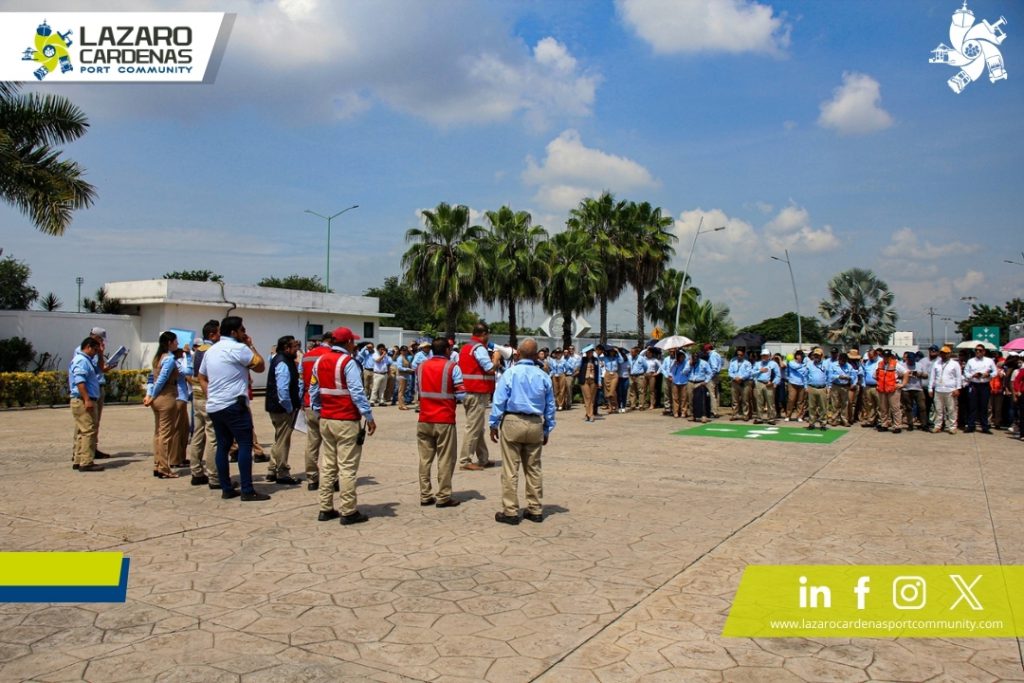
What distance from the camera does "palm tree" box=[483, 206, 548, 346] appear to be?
103 ft

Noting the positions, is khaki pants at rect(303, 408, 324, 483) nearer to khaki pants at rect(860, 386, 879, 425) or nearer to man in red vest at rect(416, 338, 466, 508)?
man in red vest at rect(416, 338, 466, 508)

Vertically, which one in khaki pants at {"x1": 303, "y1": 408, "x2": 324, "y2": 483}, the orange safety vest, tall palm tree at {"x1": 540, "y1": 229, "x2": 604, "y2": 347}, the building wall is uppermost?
tall palm tree at {"x1": 540, "y1": 229, "x2": 604, "y2": 347}

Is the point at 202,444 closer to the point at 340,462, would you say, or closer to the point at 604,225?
the point at 340,462

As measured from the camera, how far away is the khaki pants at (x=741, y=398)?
1803 cm

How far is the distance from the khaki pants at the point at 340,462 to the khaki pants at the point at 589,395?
37.7ft

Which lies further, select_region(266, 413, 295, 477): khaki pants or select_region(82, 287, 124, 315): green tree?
select_region(82, 287, 124, 315): green tree

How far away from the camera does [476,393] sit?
10.5 meters

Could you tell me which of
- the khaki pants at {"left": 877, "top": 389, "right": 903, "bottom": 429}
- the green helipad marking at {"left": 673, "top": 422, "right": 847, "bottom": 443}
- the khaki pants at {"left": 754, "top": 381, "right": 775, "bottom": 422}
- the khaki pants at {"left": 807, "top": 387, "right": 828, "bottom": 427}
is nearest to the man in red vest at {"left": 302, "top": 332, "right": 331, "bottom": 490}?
the green helipad marking at {"left": 673, "top": 422, "right": 847, "bottom": 443}

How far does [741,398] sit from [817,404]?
2286 mm

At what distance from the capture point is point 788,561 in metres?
5.93

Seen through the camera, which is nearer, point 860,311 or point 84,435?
point 84,435

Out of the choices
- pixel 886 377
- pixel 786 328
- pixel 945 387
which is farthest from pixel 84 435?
pixel 786 328

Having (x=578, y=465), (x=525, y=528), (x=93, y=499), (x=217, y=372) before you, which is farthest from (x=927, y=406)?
(x=93, y=499)

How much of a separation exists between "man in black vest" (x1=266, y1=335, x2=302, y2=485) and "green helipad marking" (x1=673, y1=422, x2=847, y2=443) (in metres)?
8.83
